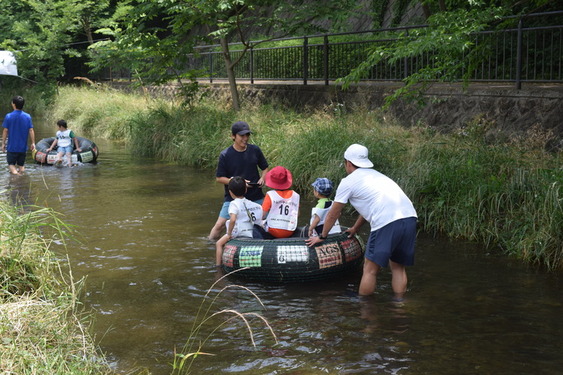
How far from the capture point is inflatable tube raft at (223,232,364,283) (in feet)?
26.7

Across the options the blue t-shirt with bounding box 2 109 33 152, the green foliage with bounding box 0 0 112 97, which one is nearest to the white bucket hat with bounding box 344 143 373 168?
the blue t-shirt with bounding box 2 109 33 152

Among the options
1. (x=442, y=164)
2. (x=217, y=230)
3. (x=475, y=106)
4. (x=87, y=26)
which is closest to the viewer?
(x=217, y=230)

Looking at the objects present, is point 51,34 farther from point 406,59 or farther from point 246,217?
point 246,217

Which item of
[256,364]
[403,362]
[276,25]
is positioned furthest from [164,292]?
[276,25]

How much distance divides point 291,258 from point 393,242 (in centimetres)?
135

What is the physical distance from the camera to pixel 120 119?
2364cm

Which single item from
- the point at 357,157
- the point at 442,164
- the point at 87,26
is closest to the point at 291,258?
the point at 357,157

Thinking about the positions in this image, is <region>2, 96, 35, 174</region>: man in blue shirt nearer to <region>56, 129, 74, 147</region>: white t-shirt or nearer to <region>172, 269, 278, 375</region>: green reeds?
<region>56, 129, 74, 147</region>: white t-shirt

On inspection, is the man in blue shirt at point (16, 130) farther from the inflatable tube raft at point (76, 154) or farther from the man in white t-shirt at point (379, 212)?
the man in white t-shirt at point (379, 212)

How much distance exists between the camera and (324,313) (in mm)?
7348

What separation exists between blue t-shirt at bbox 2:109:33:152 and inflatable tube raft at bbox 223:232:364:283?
896 cm

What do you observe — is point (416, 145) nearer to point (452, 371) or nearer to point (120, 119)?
point (452, 371)

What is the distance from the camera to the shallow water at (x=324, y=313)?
19.9ft

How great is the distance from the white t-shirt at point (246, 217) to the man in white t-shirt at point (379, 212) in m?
1.29
